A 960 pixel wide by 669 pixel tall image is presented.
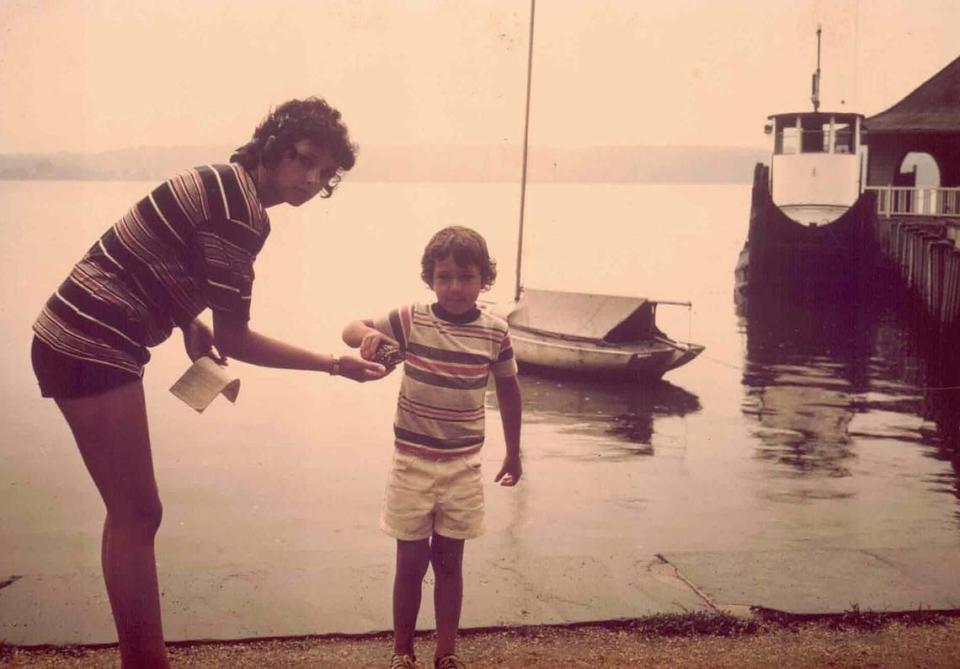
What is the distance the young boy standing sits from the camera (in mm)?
3682

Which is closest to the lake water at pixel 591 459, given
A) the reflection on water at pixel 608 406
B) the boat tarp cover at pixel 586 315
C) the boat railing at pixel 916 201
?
the reflection on water at pixel 608 406

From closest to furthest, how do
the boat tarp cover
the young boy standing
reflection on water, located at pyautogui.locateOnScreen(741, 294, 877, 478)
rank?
the young boy standing
reflection on water, located at pyautogui.locateOnScreen(741, 294, 877, 478)
the boat tarp cover

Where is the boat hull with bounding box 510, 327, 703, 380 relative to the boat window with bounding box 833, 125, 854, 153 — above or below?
below

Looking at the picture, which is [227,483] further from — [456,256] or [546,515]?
[456,256]

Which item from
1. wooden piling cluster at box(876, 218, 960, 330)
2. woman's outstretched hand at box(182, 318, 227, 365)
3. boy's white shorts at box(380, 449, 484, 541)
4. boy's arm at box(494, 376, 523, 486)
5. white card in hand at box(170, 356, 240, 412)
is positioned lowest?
boy's white shorts at box(380, 449, 484, 541)

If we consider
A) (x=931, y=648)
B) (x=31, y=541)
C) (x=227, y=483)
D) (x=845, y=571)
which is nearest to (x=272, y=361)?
(x=931, y=648)

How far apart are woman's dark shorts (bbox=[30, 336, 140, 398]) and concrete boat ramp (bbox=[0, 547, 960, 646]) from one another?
1352 mm

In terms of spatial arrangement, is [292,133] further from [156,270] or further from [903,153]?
Result: [903,153]

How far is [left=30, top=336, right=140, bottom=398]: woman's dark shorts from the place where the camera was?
296 cm

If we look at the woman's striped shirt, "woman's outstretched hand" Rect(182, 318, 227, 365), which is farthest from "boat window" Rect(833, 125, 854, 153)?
the woman's striped shirt

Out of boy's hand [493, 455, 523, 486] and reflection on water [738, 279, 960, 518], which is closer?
boy's hand [493, 455, 523, 486]

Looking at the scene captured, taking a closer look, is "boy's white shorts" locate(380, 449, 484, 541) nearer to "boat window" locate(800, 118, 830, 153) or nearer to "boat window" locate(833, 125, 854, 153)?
"boat window" locate(800, 118, 830, 153)

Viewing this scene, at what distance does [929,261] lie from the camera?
26953 millimetres

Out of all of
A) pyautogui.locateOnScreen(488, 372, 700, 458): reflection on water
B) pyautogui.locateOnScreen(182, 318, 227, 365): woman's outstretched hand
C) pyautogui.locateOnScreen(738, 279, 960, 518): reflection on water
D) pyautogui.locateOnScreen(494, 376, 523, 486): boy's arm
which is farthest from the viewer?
pyautogui.locateOnScreen(488, 372, 700, 458): reflection on water
